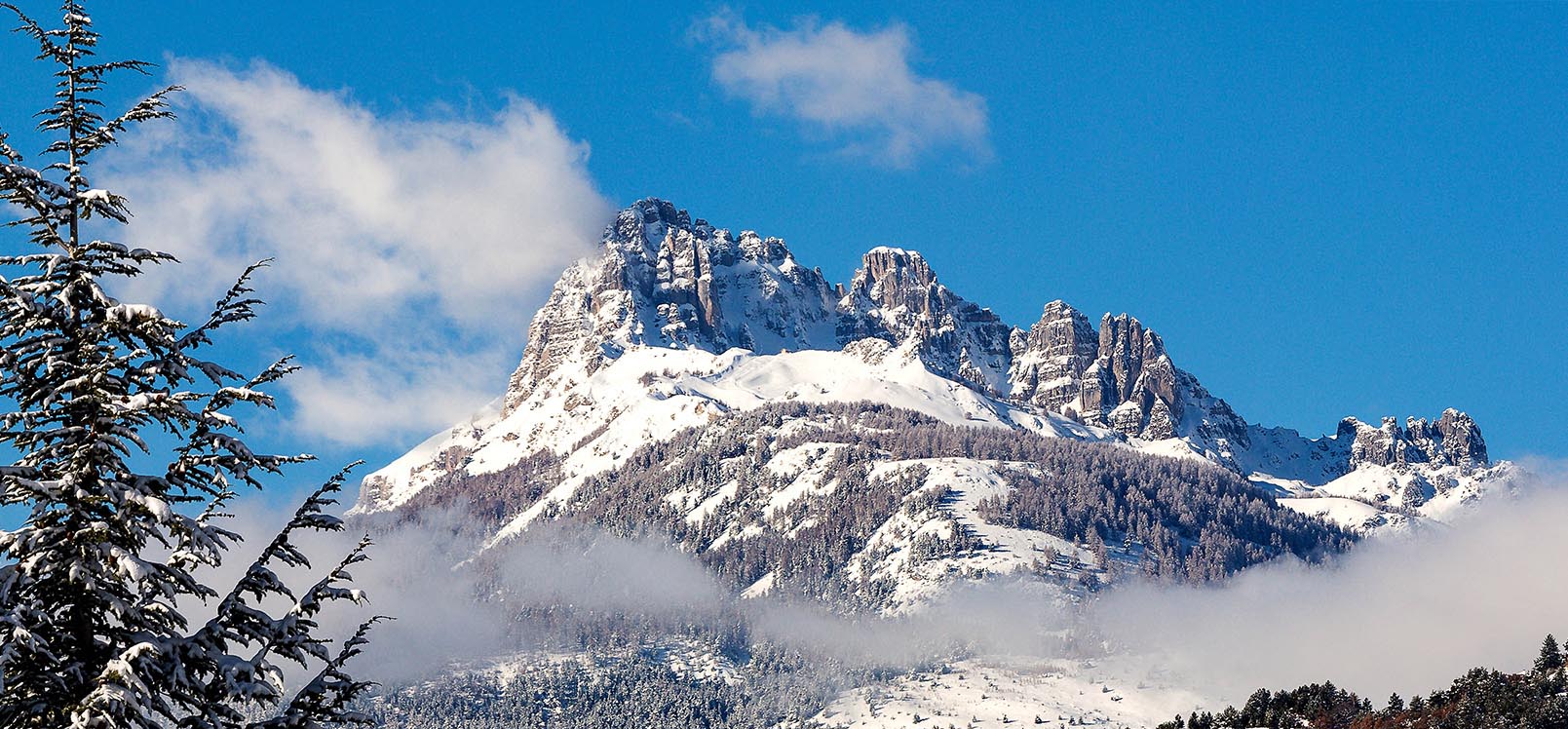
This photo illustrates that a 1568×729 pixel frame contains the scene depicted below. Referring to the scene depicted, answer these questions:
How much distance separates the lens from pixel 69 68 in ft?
82.6

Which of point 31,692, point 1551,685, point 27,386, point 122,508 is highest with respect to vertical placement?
point 1551,685

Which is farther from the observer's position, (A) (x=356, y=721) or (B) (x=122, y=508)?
(A) (x=356, y=721)

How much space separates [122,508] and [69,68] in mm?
7266

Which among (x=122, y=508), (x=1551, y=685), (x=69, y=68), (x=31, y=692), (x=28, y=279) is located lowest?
(x=31, y=692)

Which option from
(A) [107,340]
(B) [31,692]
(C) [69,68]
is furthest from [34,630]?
(C) [69,68]

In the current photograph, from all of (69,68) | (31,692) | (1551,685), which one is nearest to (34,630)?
(31,692)

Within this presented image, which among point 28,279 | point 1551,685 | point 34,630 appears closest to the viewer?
point 34,630

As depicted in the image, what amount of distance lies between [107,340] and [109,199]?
225 cm

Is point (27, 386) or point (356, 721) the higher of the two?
point (27, 386)

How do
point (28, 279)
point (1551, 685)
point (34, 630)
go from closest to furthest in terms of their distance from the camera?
1. point (34, 630)
2. point (28, 279)
3. point (1551, 685)

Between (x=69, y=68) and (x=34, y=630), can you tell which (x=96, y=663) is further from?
(x=69, y=68)

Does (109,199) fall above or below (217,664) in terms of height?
above

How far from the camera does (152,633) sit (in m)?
23.7

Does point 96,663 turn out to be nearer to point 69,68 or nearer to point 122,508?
point 122,508
